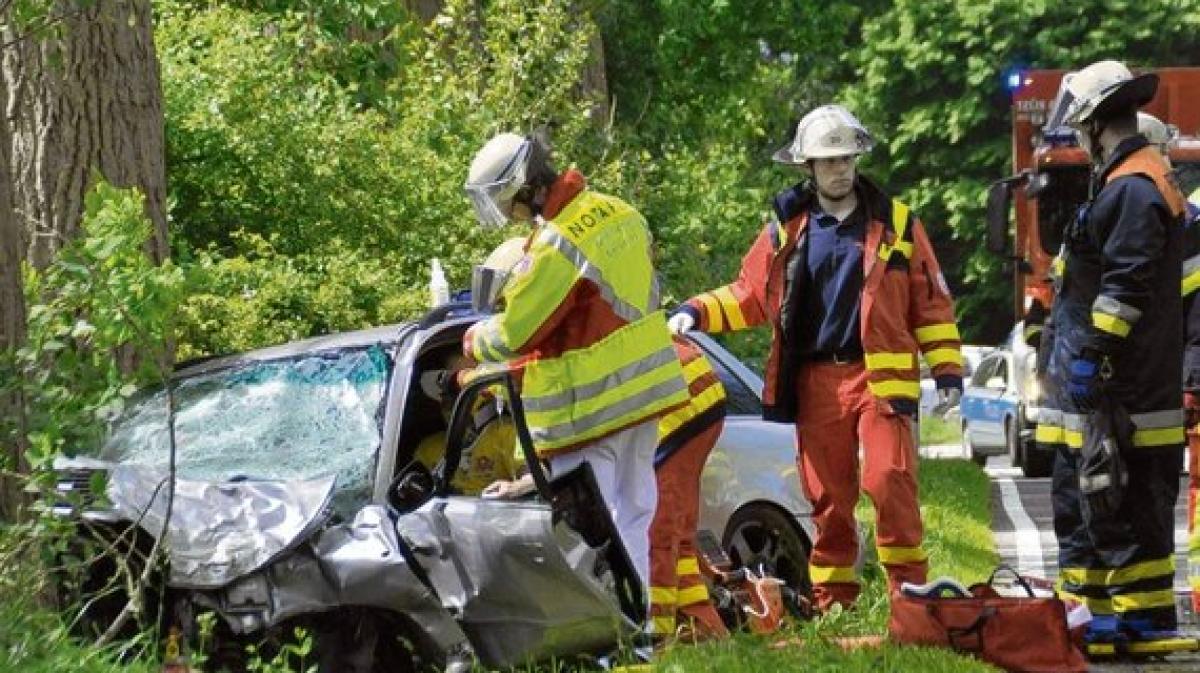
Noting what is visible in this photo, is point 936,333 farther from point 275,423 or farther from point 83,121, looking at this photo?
point 83,121

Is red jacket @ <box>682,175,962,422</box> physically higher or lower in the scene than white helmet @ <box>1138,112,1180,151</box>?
lower

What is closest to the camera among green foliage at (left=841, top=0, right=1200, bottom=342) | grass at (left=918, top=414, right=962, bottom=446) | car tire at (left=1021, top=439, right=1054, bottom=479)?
car tire at (left=1021, top=439, right=1054, bottom=479)

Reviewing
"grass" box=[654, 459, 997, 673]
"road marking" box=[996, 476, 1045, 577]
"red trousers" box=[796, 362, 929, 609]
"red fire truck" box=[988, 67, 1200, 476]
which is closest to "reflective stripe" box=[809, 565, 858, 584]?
"red trousers" box=[796, 362, 929, 609]

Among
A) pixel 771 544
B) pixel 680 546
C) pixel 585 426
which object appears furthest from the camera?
pixel 771 544

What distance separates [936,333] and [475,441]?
1.67 metres

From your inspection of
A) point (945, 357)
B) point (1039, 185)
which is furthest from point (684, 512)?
point (1039, 185)

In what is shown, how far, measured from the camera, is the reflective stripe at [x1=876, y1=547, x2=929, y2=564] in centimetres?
980

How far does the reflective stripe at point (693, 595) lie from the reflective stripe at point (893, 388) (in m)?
0.89

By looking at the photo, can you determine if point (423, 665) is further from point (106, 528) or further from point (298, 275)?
point (298, 275)

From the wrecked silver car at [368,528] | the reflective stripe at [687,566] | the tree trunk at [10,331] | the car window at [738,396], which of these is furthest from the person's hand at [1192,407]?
the tree trunk at [10,331]

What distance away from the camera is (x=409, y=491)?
9078 millimetres

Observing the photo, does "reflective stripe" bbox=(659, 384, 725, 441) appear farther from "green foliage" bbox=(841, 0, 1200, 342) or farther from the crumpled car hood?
"green foliage" bbox=(841, 0, 1200, 342)

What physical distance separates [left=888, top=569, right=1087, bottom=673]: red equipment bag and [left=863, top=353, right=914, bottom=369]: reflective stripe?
103cm

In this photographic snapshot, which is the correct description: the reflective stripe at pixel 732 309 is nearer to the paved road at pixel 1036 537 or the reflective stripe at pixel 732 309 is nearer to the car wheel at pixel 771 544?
the car wheel at pixel 771 544
